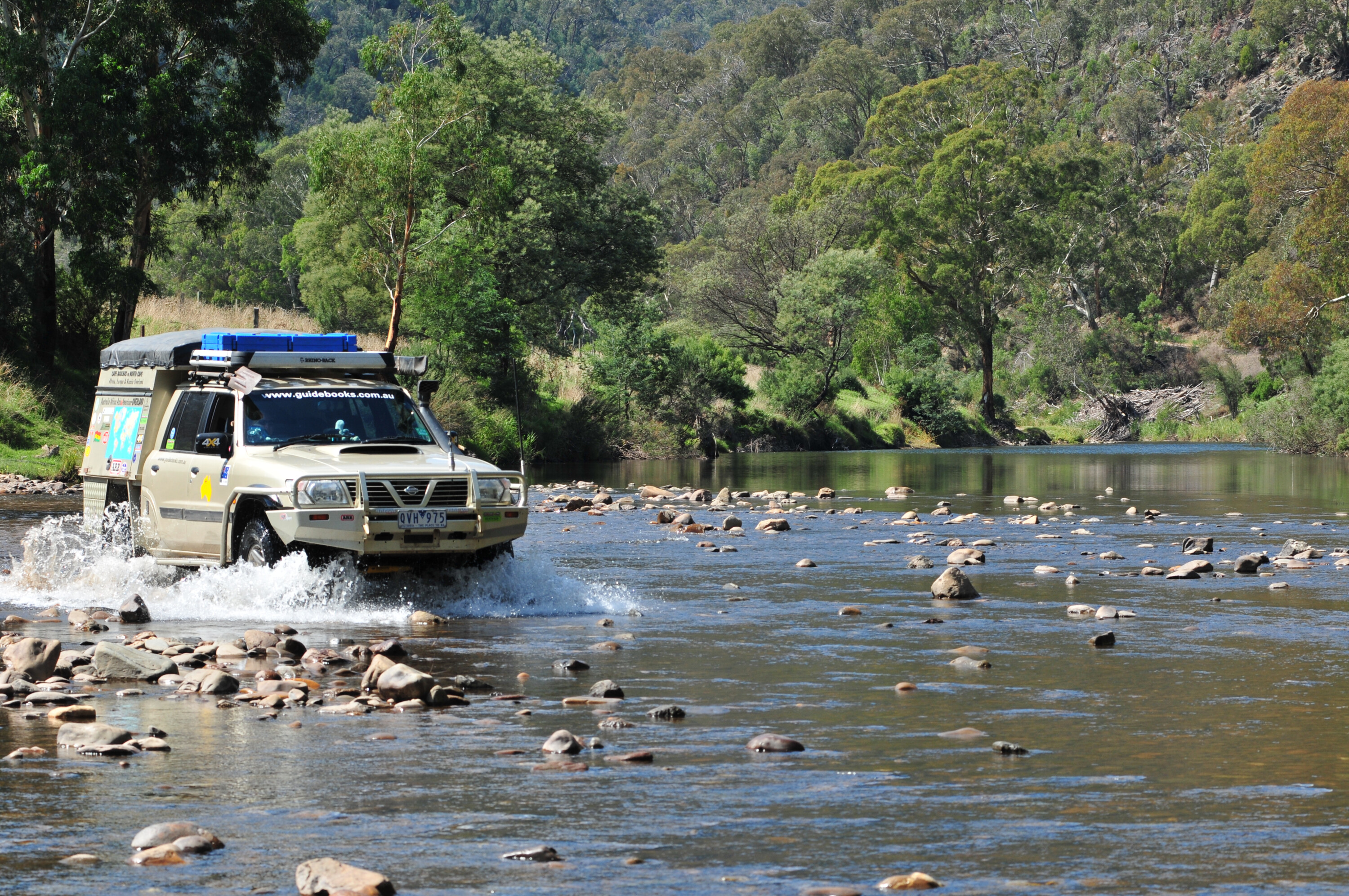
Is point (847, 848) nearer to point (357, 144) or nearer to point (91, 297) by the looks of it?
point (91, 297)

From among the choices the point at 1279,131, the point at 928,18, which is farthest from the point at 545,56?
the point at 928,18

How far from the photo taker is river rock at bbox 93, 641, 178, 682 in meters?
10.6

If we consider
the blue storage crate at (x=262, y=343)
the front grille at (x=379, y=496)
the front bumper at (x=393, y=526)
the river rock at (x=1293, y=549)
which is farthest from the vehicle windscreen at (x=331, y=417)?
the river rock at (x=1293, y=549)

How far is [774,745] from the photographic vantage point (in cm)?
820

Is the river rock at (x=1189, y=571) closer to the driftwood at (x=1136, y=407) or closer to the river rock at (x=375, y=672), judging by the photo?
the river rock at (x=375, y=672)

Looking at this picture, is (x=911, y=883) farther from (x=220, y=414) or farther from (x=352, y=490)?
(x=220, y=414)

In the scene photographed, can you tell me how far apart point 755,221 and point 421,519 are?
6841 centimetres

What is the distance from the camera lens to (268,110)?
44.1 m

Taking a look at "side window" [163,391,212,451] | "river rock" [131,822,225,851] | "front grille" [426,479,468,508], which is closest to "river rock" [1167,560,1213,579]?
"front grille" [426,479,468,508]

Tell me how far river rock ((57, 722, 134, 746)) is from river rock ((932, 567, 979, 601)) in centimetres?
893

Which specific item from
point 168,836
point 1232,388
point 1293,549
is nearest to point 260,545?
point 168,836

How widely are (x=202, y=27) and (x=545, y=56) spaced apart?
2068 centimetres

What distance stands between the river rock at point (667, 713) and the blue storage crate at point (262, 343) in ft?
24.1

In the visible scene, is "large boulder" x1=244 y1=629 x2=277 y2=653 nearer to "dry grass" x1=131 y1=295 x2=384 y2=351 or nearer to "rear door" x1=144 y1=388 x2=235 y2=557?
"rear door" x1=144 y1=388 x2=235 y2=557
